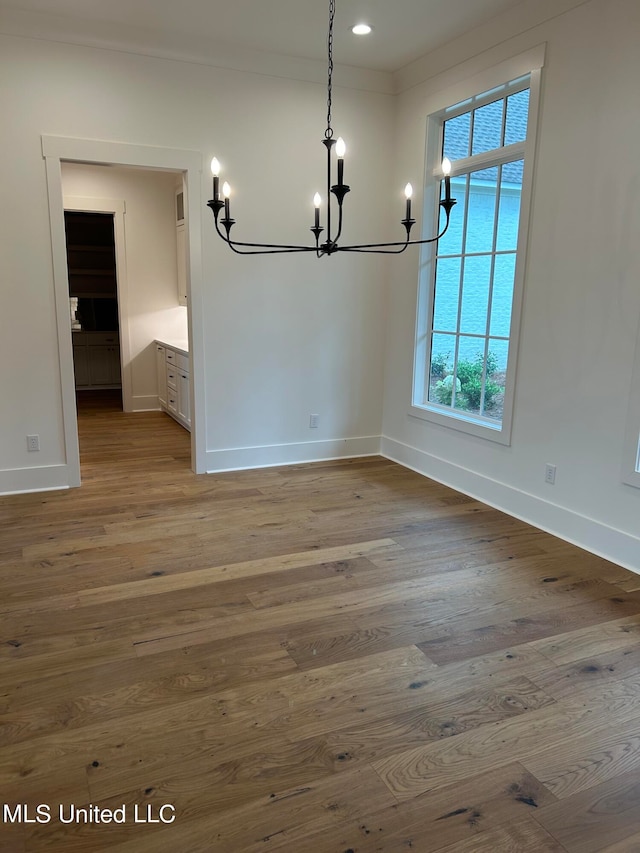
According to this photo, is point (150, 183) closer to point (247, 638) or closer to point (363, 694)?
point (247, 638)

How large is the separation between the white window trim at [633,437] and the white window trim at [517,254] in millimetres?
848

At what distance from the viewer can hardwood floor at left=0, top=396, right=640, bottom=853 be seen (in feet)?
5.50

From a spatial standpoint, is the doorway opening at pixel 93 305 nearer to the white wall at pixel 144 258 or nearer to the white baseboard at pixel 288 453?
the white wall at pixel 144 258

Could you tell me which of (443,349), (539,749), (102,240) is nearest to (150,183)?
(102,240)

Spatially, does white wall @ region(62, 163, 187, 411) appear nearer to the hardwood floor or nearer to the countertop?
the countertop

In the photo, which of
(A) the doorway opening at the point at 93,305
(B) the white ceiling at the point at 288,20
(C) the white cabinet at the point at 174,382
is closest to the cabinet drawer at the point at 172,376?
(C) the white cabinet at the point at 174,382

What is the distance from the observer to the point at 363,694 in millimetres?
2193

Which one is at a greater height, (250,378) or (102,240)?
(102,240)

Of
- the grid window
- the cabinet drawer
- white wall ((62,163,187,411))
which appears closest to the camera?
the grid window

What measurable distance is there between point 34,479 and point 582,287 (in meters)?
3.74

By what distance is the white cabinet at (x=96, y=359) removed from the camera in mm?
8703

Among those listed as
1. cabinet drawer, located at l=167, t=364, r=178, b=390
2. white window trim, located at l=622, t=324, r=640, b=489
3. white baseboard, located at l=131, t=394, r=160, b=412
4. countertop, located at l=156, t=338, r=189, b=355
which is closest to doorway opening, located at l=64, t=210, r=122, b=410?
white baseboard, located at l=131, t=394, r=160, b=412

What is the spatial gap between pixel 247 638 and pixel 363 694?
57 centimetres

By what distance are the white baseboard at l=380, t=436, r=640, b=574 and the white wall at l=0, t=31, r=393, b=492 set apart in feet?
2.41
